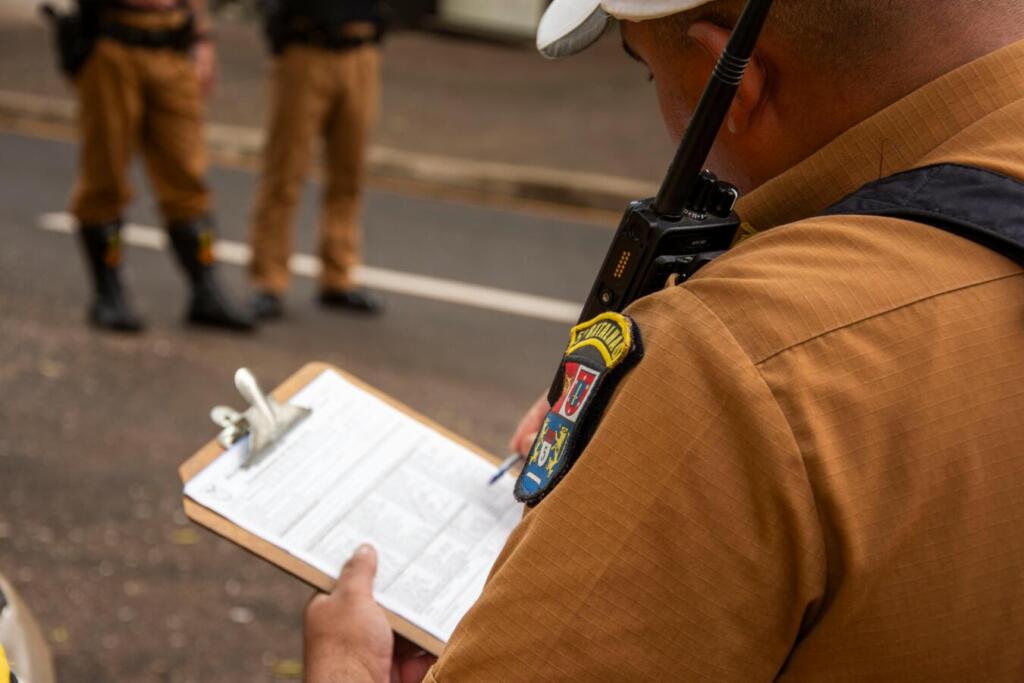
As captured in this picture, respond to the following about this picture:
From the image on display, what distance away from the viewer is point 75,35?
16.6 ft

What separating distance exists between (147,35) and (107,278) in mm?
1056

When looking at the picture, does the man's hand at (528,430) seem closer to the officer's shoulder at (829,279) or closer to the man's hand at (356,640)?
the man's hand at (356,640)

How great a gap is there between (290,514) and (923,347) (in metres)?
1.01

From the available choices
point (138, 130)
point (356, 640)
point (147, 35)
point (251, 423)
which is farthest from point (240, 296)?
point (356, 640)

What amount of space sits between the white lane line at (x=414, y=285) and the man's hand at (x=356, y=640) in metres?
4.37

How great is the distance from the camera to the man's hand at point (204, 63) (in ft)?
17.5

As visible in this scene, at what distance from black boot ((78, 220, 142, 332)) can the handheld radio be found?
4478 mm

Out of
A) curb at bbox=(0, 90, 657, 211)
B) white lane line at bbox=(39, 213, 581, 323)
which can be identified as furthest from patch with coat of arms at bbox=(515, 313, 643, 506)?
curb at bbox=(0, 90, 657, 211)

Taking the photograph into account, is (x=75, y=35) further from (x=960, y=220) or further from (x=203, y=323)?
(x=960, y=220)

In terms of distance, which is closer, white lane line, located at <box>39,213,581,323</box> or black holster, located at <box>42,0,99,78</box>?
black holster, located at <box>42,0,99,78</box>

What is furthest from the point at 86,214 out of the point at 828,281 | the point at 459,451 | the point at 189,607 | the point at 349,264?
the point at 828,281

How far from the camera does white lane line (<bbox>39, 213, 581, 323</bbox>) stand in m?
6.15

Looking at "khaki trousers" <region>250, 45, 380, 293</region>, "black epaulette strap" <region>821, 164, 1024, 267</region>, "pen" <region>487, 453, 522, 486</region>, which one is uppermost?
"black epaulette strap" <region>821, 164, 1024, 267</region>

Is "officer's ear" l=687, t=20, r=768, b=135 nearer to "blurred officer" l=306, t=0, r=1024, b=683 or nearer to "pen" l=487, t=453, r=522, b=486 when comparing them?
"blurred officer" l=306, t=0, r=1024, b=683
